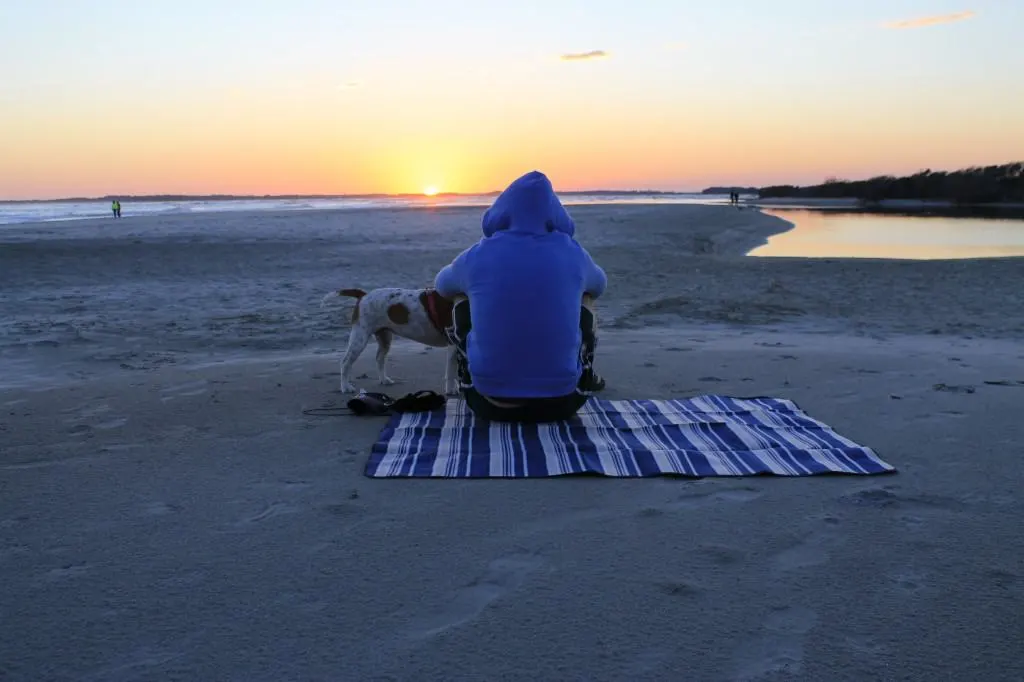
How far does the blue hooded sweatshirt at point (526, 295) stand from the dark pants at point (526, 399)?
10 centimetres

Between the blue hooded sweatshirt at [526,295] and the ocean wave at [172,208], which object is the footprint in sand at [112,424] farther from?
the ocean wave at [172,208]

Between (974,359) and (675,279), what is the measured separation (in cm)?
814

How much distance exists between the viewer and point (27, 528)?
3.91 metres

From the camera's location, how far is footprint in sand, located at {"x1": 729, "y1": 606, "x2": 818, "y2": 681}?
2699 millimetres

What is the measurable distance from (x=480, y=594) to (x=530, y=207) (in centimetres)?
277

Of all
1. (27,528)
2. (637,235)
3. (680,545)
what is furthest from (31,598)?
(637,235)

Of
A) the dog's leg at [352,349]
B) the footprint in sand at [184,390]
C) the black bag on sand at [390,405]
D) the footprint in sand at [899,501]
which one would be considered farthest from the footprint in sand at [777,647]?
the footprint in sand at [184,390]

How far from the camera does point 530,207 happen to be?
5.29 meters

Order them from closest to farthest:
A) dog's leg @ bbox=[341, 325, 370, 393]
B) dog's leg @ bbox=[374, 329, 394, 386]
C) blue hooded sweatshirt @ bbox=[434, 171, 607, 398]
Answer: blue hooded sweatshirt @ bbox=[434, 171, 607, 398], dog's leg @ bbox=[341, 325, 370, 393], dog's leg @ bbox=[374, 329, 394, 386]

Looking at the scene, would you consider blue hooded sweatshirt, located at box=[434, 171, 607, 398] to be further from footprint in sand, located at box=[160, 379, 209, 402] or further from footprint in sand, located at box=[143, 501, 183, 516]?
footprint in sand, located at box=[160, 379, 209, 402]

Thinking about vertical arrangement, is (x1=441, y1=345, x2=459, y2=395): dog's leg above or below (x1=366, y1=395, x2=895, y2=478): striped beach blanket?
above

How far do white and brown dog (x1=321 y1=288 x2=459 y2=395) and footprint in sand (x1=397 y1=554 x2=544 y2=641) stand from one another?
114 inches

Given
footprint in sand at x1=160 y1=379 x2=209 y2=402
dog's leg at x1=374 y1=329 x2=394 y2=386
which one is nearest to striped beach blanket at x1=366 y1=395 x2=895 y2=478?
dog's leg at x1=374 y1=329 x2=394 y2=386

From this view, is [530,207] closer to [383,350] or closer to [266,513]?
[383,350]
